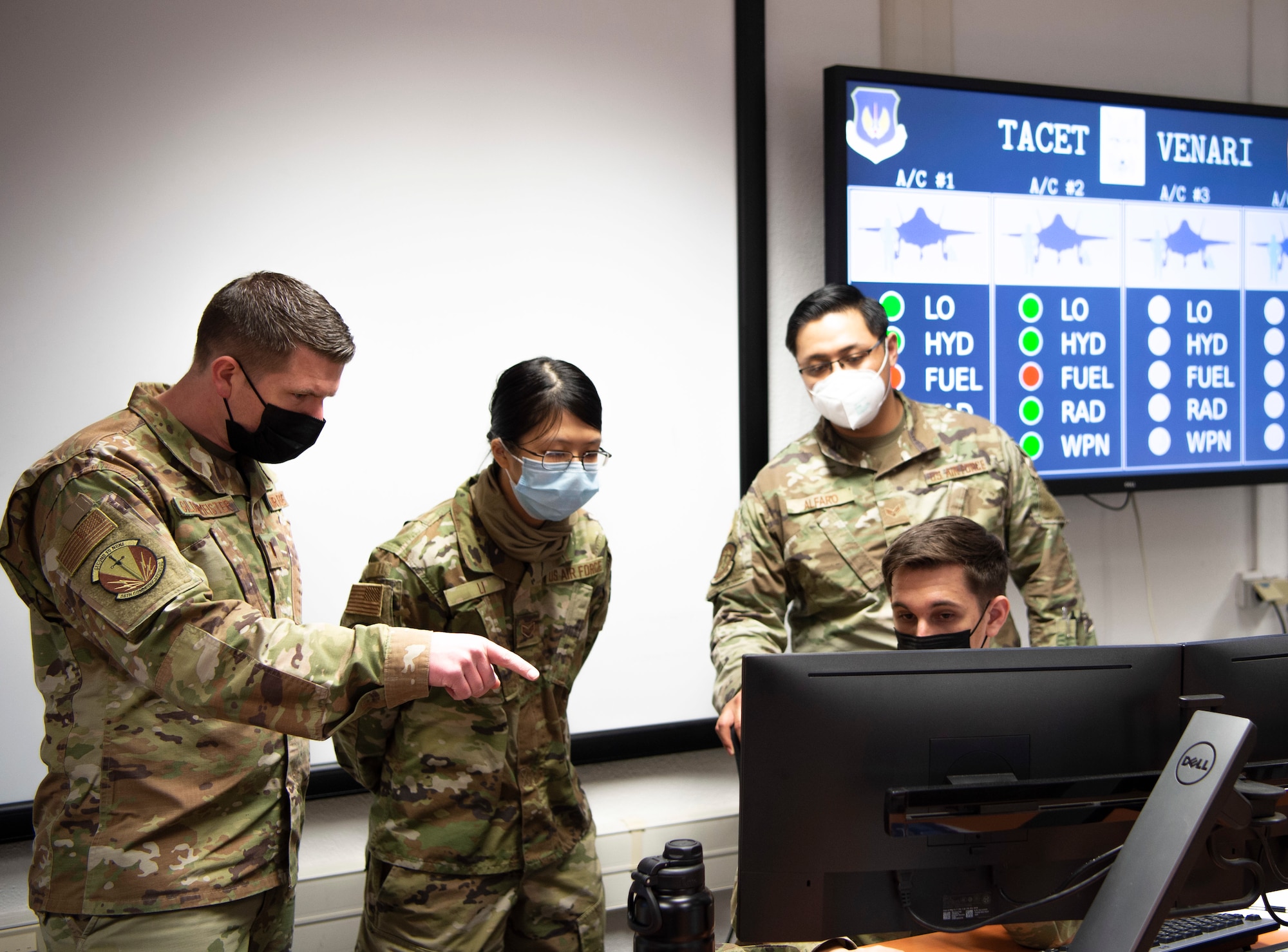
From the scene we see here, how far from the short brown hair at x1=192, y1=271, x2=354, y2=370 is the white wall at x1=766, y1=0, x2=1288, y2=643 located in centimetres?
142

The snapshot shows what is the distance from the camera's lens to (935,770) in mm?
1124

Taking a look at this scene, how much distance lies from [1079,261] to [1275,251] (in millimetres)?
716

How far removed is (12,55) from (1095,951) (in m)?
2.39

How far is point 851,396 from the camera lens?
7.23ft

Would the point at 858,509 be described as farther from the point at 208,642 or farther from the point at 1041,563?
the point at 208,642

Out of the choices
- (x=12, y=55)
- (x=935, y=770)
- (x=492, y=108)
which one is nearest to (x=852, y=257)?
(x=492, y=108)

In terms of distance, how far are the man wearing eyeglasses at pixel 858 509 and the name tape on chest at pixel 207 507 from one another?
1.02m

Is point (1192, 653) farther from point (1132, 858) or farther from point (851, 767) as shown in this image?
point (851, 767)

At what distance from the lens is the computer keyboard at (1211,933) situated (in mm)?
1289

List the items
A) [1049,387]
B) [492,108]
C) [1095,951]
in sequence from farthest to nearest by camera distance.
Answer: [1049,387]
[492,108]
[1095,951]

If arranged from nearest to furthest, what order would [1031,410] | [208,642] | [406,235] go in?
[208,642] < [406,235] < [1031,410]

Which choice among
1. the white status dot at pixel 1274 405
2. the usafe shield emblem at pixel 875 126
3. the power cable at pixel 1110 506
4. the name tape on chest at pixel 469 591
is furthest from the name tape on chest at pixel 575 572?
the white status dot at pixel 1274 405

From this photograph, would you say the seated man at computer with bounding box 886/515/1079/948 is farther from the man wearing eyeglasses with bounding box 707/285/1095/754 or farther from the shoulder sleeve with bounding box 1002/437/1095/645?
the shoulder sleeve with bounding box 1002/437/1095/645

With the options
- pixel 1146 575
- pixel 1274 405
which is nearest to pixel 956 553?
pixel 1146 575
